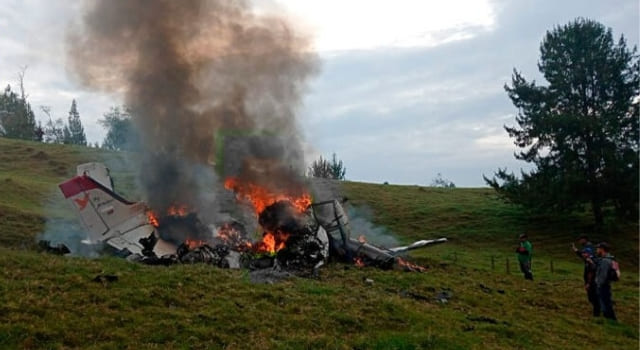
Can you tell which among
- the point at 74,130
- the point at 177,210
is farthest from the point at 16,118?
the point at 177,210

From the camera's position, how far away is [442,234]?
38.1 metres

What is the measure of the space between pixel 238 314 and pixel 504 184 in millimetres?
31619

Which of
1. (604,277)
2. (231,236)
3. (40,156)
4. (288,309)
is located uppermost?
(40,156)

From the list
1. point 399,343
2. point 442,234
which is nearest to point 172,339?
point 399,343

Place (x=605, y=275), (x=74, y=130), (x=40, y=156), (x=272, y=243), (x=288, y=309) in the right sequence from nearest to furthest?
1. (x=288, y=309)
2. (x=605, y=275)
3. (x=272, y=243)
4. (x=40, y=156)
5. (x=74, y=130)

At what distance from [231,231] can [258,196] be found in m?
2.04

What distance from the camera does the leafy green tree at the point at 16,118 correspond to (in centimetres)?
9338

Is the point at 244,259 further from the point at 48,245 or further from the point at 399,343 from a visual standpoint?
the point at 399,343

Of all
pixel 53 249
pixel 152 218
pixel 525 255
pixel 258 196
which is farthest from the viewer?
pixel 258 196

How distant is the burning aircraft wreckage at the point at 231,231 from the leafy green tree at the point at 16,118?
80.2 m

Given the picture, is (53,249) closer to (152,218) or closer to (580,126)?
(152,218)

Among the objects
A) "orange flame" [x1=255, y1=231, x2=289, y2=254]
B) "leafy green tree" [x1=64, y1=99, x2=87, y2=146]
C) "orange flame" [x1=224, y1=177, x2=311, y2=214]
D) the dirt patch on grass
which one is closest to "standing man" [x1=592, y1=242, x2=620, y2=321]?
"orange flame" [x1=255, y1=231, x2=289, y2=254]

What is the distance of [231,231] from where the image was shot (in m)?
22.6

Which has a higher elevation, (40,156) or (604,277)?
(40,156)
